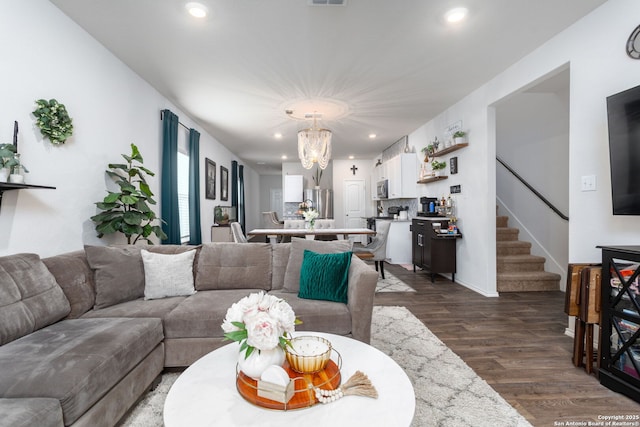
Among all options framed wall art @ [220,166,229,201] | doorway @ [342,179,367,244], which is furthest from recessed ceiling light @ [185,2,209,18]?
doorway @ [342,179,367,244]

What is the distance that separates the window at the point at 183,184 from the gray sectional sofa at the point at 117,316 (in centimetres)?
249

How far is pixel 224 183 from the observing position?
23.7 ft

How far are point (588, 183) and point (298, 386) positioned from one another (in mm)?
2907

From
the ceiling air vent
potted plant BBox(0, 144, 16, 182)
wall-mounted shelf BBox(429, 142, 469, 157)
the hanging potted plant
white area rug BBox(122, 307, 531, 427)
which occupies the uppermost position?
the ceiling air vent

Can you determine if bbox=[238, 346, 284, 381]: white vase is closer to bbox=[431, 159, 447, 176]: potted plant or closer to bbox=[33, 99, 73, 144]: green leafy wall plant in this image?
bbox=[33, 99, 73, 144]: green leafy wall plant

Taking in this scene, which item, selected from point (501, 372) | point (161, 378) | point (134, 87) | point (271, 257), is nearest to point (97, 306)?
point (161, 378)

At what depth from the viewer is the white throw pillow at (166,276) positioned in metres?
2.31

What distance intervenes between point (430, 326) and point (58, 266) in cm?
311

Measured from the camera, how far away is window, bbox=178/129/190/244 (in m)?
4.87

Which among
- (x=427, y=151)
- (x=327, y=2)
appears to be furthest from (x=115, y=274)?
(x=427, y=151)

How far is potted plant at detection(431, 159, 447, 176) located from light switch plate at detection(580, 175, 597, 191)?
8.02 feet

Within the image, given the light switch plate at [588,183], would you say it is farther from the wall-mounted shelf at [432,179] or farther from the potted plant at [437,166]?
the potted plant at [437,166]

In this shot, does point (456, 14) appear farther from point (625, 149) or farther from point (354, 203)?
point (354, 203)

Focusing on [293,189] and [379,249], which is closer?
[379,249]
